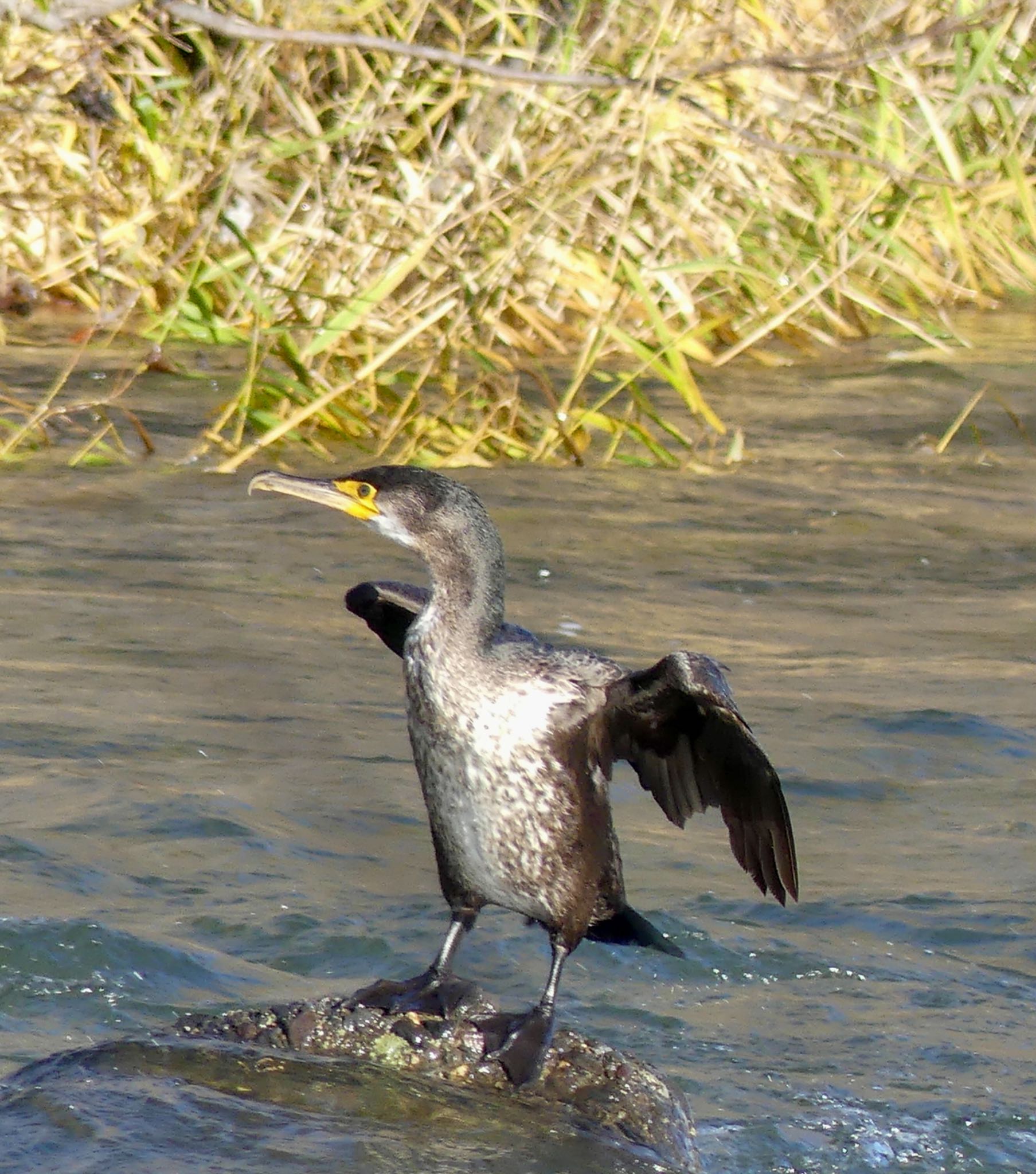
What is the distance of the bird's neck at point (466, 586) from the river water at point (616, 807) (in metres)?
0.70

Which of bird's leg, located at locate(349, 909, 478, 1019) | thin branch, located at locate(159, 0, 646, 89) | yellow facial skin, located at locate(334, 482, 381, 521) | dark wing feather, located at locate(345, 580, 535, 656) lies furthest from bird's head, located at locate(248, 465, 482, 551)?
thin branch, located at locate(159, 0, 646, 89)

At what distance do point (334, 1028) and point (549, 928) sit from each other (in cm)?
42

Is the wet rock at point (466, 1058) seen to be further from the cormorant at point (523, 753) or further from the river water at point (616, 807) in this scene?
the river water at point (616, 807)

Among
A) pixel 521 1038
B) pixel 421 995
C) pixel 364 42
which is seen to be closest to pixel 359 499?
pixel 421 995

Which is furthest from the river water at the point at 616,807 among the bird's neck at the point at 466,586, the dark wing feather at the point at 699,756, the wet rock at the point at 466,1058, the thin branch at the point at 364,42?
the thin branch at the point at 364,42

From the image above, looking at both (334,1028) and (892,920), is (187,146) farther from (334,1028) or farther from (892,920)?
(334,1028)

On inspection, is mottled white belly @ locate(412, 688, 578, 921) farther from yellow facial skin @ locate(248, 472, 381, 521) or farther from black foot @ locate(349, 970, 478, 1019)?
yellow facial skin @ locate(248, 472, 381, 521)

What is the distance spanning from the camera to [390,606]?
344 cm

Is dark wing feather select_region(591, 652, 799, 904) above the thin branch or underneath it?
underneath

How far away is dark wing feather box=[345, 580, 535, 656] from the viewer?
3.37 metres

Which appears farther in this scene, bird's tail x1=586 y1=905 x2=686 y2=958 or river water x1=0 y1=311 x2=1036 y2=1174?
bird's tail x1=586 y1=905 x2=686 y2=958

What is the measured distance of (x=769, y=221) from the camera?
851cm

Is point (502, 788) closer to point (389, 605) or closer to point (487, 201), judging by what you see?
point (389, 605)

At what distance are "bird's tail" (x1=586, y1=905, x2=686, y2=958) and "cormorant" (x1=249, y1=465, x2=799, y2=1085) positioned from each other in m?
0.01
